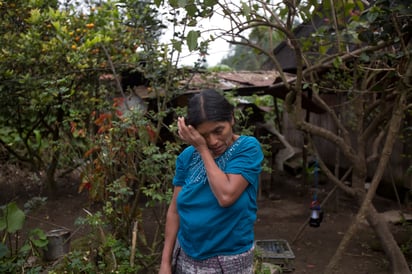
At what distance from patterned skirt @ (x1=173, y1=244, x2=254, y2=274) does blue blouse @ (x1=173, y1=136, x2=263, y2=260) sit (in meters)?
0.02

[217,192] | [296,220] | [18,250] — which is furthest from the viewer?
[296,220]

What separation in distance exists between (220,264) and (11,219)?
7.82 feet

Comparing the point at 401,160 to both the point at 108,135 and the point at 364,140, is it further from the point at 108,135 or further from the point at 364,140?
the point at 108,135

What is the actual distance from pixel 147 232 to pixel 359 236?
2790 millimetres

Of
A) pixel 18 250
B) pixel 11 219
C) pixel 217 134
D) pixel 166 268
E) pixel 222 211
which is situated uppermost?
pixel 217 134

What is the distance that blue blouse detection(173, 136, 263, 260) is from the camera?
1779 mm

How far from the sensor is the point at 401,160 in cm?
772

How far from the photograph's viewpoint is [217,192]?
1718 millimetres

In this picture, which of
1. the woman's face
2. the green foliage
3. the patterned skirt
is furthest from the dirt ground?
the woman's face

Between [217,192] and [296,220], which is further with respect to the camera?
[296,220]

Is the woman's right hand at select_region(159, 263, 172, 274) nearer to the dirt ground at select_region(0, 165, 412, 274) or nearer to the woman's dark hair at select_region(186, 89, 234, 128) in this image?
the woman's dark hair at select_region(186, 89, 234, 128)

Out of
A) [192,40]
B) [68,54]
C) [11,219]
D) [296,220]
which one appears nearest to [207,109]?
[192,40]

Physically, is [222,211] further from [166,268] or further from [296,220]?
[296,220]

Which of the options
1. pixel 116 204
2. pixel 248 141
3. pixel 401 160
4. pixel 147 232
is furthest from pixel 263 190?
pixel 248 141
